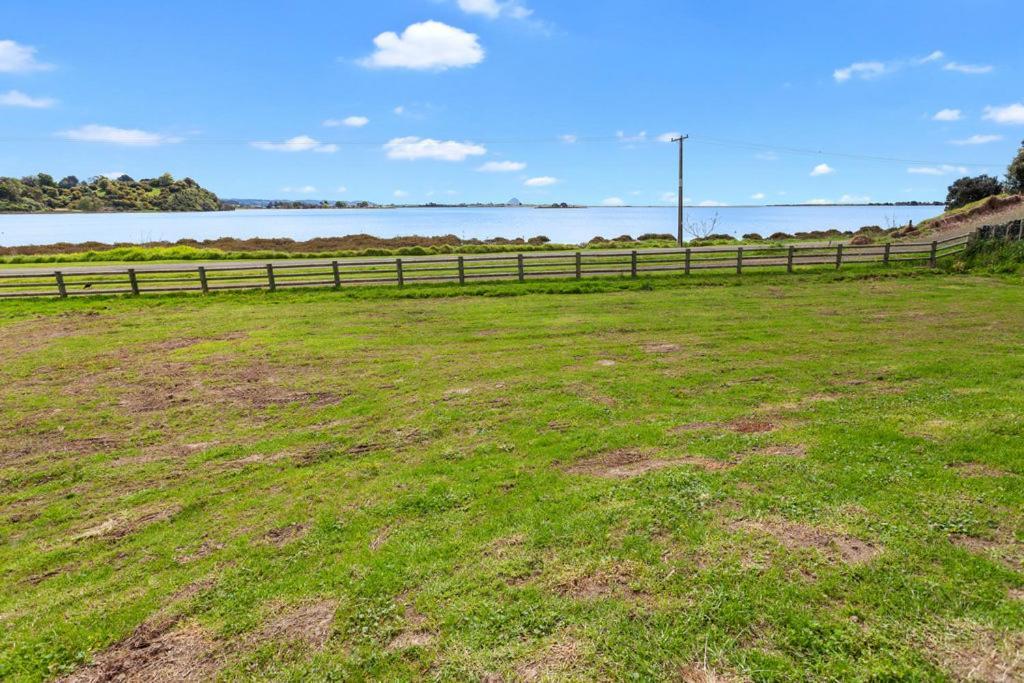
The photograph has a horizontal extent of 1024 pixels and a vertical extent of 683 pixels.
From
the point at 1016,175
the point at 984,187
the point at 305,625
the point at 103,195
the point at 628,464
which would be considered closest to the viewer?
the point at 305,625

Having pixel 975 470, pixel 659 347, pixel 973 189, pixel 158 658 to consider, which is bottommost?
pixel 158 658

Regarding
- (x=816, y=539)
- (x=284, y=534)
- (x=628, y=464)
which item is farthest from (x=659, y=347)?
(x=284, y=534)

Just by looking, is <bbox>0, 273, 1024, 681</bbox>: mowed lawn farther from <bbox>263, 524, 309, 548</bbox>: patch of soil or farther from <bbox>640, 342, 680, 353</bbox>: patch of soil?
<bbox>640, 342, 680, 353</bbox>: patch of soil

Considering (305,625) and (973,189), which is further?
(973,189)

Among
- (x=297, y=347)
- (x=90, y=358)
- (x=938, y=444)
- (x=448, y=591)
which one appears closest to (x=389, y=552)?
(x=448, y=591)

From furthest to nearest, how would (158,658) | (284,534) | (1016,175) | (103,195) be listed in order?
(103,195), (1016,175), (284,534), (158,658)

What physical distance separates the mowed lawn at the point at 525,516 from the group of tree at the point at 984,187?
162 feet

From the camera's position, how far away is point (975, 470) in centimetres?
469

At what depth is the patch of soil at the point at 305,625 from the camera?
321cm

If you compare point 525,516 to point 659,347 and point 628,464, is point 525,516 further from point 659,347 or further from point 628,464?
point 659,347

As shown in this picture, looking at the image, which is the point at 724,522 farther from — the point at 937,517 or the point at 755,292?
the point at 755,292

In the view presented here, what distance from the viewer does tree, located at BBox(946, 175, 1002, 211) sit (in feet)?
160

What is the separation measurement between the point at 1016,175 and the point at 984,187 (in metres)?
5.33

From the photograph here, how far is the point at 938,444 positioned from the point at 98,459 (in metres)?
8.77
